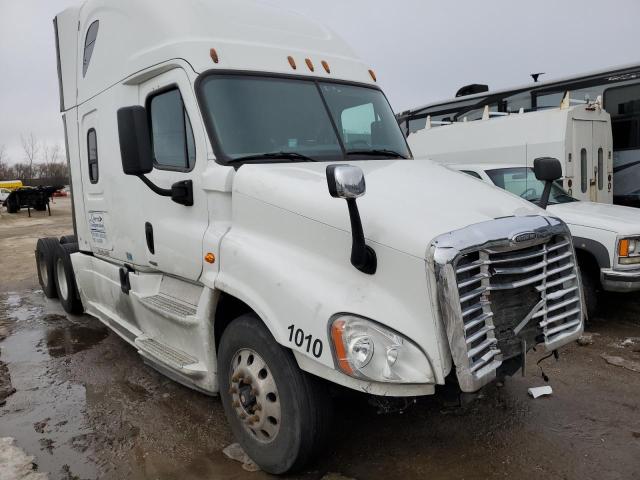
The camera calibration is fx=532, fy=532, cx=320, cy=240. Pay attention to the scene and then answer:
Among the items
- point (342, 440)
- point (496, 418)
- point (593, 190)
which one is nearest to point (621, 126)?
point (593, 190)

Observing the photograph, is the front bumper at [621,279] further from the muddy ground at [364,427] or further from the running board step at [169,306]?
the running board step at [169,306]

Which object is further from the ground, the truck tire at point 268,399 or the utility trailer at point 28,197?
the utility trailer at point 28,197

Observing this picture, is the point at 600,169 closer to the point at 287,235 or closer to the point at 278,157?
the point at 278,157

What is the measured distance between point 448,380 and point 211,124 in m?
2.22

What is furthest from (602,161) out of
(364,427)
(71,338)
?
(71,338)

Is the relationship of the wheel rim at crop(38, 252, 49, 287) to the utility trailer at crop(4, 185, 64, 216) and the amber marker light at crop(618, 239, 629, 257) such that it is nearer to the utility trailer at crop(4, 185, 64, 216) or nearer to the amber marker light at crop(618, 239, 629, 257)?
the amber marker light at crop(618, 239, 629, 257)

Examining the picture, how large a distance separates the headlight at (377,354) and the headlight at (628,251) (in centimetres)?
421

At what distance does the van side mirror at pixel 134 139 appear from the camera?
11.3 feet

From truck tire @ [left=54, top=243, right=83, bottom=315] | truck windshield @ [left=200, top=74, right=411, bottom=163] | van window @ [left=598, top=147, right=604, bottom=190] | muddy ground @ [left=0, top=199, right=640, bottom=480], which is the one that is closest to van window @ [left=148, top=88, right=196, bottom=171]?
truck windshield @ [left=200, top=74, right=411, bottom=163]

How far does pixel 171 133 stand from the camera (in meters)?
3.99

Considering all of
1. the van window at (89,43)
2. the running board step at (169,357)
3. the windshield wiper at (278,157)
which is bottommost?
the running board step at (169,357)

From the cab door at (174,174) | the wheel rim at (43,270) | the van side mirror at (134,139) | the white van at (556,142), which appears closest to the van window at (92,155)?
the cab door at (174,174)

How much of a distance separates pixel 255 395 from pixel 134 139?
5.96ft

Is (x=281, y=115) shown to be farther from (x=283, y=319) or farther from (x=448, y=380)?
(x=448, y=380)
